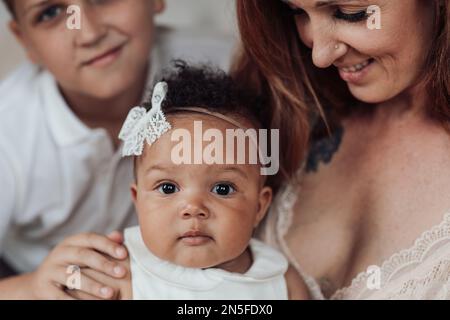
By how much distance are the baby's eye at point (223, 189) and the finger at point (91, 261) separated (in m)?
0.21

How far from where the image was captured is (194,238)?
1.06m

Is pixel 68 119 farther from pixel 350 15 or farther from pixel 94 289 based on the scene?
pixel 350 15

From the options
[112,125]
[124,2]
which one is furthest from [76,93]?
[124,2]

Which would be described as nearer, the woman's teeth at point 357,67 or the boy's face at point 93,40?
the woman's teeth at point 357,67

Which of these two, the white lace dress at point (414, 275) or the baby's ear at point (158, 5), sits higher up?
the baby's ear at point (158, 5)

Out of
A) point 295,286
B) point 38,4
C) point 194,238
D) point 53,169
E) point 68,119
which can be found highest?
point 38,4

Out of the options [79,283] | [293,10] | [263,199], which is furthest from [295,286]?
[293,10]

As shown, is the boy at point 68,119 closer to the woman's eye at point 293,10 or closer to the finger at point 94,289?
the finger at point 94,289

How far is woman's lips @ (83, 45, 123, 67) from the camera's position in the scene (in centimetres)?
139

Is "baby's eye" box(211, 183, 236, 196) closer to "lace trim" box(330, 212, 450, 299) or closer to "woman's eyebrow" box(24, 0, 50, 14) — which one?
"lace trim" box(330, 212, 450, 299)

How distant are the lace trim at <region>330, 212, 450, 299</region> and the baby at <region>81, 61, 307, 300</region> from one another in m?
0.13

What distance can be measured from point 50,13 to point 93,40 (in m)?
0.11

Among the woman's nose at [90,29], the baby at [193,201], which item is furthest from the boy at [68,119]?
the baby at [193,201]

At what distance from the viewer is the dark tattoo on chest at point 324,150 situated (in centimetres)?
135
